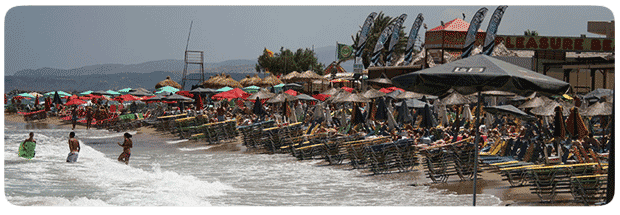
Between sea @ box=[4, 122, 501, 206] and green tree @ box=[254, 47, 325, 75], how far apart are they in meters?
55.6

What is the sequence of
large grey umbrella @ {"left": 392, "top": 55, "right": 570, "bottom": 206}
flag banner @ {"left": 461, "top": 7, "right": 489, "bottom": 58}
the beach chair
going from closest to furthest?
large grey umbrella @ {"left": 392, "top": 55, "right": 570, "bottom": 206} < the beach chair < flag banner @ {"left": 461, "top": 7, "right": 489, "bottom": 58}

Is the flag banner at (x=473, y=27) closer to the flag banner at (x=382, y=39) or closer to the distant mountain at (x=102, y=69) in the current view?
the flag banner at (x=382, y=39)

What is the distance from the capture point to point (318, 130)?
799 inches

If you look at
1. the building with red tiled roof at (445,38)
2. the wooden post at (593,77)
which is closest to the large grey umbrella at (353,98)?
the wooden post at (593,77)

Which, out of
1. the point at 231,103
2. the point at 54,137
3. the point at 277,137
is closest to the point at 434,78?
the point at 277,137

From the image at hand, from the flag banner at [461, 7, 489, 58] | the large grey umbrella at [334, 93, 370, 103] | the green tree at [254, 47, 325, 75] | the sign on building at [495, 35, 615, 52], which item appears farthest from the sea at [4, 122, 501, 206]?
the green tree at [254, 47, 325, 75]

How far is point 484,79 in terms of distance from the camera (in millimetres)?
7555

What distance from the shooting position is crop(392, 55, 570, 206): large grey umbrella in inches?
295

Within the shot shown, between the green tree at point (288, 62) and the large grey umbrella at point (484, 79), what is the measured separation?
6648cm

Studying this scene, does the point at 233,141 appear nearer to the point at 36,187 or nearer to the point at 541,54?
the point at 36,187

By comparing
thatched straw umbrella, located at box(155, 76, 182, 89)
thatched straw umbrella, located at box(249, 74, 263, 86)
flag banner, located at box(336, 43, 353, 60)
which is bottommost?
thatched straw umbrella, located at box(155, 76, 182, 89)

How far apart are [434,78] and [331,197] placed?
4953 mm

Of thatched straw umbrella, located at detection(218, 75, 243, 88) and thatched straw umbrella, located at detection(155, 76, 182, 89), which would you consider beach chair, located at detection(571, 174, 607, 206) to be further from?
thatched straw umbrella, located at detection(155, 76, 182, 89)

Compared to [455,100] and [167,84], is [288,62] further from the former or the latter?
[455,100]
